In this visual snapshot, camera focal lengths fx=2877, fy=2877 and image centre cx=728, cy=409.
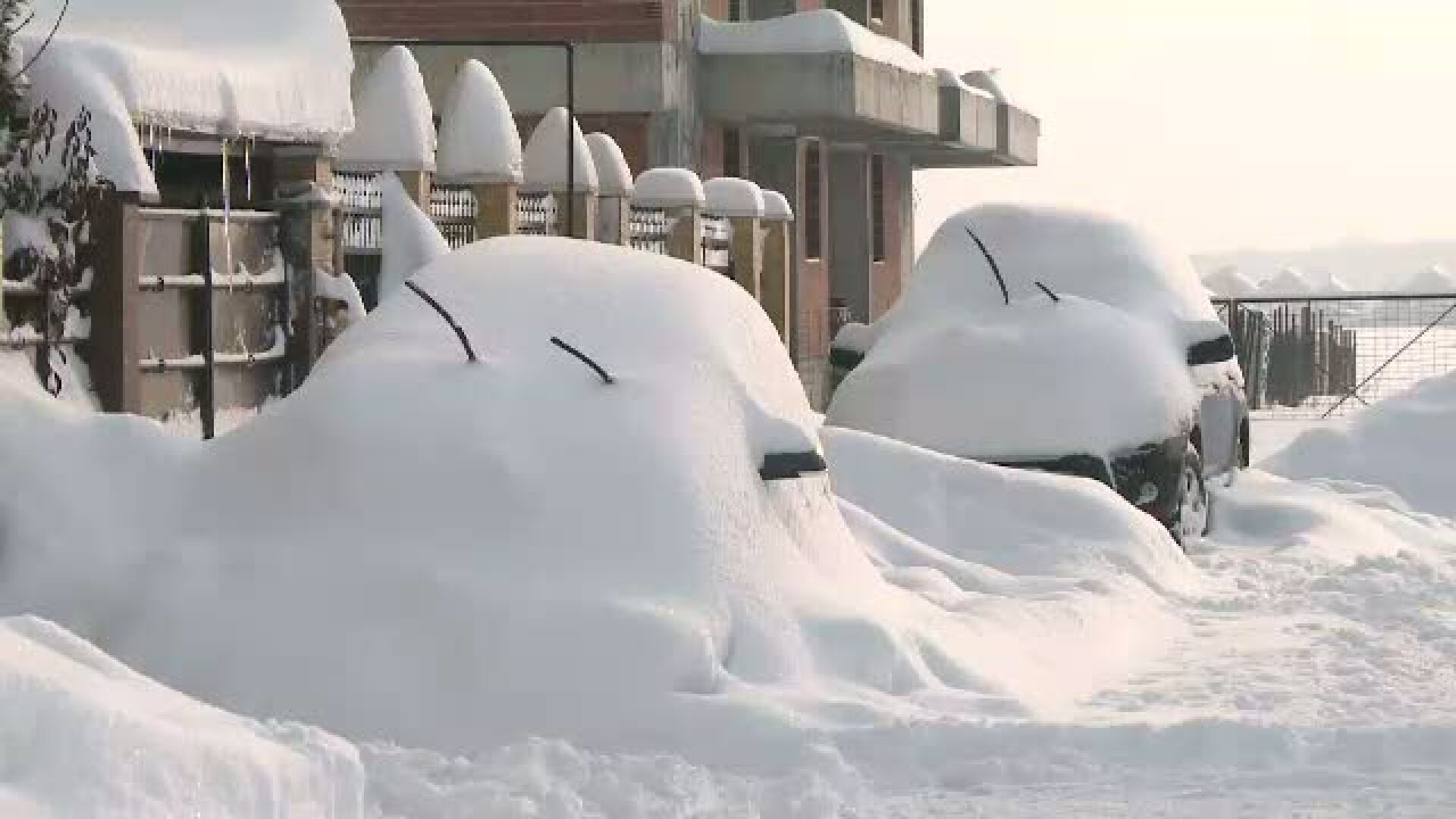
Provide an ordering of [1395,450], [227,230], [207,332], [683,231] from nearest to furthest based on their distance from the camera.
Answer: [207,332] → [227,230] → [1395,450] → [683,231]

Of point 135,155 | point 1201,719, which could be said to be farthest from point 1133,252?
point 1201,719

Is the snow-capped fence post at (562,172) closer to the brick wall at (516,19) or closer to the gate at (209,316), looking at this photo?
the gate at (209,316)

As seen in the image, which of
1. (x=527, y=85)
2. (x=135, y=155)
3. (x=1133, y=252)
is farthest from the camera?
(x=527, y=85)

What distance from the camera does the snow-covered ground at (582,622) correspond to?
7555mm

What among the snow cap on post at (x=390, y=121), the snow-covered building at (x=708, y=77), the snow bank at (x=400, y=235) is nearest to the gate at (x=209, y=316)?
the snow bank at (x=400, y=235)

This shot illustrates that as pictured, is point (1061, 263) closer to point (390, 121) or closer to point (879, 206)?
point (390, 121)

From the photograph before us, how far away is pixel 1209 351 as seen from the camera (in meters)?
15.6

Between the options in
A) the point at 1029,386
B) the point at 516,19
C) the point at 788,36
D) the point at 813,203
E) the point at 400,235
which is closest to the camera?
the point at 1029,386

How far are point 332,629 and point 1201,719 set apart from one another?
257 cm

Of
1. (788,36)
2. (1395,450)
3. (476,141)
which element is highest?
(788,36)

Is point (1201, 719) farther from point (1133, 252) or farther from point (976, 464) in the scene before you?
point (1133, 252)

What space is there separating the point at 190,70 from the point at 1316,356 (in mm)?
28939

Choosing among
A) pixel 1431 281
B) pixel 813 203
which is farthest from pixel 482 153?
pixel 1431 281

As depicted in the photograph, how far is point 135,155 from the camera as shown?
478 inches
